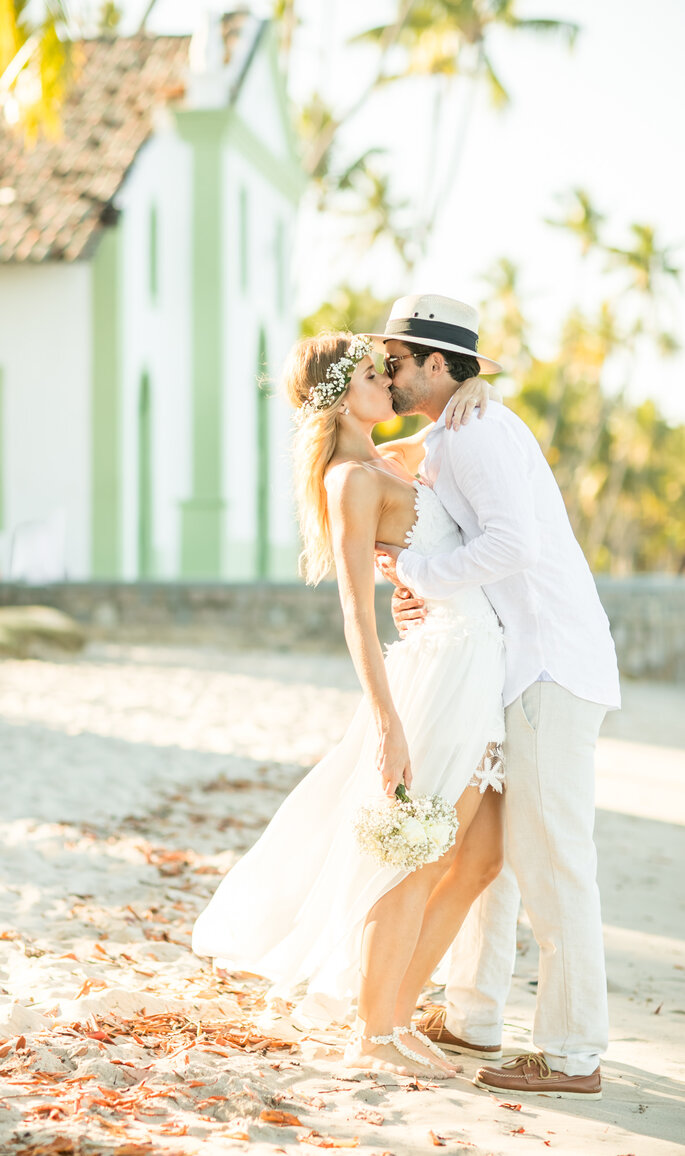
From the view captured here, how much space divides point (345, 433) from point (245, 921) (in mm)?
1548

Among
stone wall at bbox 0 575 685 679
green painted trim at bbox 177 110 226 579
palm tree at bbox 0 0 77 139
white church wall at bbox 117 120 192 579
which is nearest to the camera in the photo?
palm tree at bbox 0 0 77 139

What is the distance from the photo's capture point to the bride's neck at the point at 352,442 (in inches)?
153

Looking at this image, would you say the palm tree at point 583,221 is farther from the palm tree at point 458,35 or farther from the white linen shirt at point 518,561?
the white linen shirt at point 518,561

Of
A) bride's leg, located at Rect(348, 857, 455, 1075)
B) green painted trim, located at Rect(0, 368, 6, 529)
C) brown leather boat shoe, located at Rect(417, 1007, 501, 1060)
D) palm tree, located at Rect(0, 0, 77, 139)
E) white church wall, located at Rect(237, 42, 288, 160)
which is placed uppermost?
white church wall, located at Rect(237, 42, 288, 160)

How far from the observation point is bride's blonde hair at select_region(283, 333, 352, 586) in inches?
154

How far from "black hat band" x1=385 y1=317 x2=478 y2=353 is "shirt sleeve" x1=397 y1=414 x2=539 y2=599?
31 centimetres

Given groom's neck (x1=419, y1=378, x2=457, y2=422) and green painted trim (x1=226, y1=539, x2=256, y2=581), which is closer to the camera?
groom's neck (x1=419, y1=378, x2=457, y2=422)

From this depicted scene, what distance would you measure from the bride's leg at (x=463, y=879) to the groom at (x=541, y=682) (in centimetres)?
10

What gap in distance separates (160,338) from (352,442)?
17.6m

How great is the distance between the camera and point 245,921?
13.5 ft

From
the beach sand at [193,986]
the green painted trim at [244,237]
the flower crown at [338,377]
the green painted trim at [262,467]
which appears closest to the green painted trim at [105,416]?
the green painted trim at [244,237]

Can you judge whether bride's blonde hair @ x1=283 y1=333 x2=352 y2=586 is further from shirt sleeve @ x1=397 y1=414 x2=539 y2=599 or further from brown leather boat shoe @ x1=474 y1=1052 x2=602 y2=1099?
brown leather boat shoe @ x1=474 y1=1052 x2=602 y2=1099

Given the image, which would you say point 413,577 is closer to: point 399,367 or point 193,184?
point 399,367

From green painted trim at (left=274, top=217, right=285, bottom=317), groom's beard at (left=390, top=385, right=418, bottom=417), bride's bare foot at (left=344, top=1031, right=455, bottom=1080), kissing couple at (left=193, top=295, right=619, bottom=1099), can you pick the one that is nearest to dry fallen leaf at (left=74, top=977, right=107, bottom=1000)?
kissing couple at (left=193, top=295, right=619, bottom=1099)
